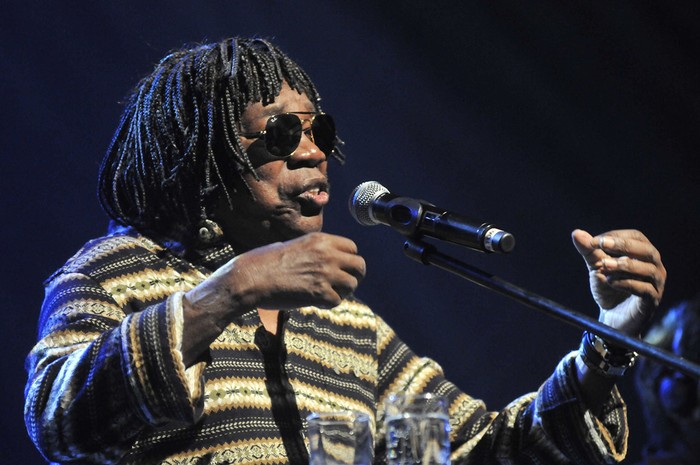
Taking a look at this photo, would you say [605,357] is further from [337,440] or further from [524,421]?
[337,440]

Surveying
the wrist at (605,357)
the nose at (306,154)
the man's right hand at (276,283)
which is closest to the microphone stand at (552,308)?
the man's right hand at (276,283)

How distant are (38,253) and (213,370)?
1.18 metres

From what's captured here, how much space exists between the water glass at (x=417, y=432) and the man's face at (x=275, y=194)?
28.9 inches

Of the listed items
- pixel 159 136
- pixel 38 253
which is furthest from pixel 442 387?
pixel 38 253

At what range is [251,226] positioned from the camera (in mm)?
2830

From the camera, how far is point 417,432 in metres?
2.18

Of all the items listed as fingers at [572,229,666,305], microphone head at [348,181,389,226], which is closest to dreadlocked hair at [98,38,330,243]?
microphone head at [348,181,389,226]

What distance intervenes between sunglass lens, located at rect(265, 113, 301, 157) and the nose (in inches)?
0.8

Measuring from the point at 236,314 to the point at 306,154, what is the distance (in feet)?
2.72

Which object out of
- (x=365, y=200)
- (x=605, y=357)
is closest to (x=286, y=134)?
(x=365, y=200)

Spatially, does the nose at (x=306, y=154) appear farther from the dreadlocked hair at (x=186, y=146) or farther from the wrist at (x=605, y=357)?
the wrist at (x=605, y=357)

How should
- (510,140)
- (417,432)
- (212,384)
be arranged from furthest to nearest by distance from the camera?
(510,140)
(212,384)
(417,432)

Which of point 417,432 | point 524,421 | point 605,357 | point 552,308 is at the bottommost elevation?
point 524,421

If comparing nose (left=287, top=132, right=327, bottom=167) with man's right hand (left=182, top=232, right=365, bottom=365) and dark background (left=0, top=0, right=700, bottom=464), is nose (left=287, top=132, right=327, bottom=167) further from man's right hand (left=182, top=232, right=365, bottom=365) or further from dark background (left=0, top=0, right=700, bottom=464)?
dark background (left=0, top=0, right=700, bottom=464)
